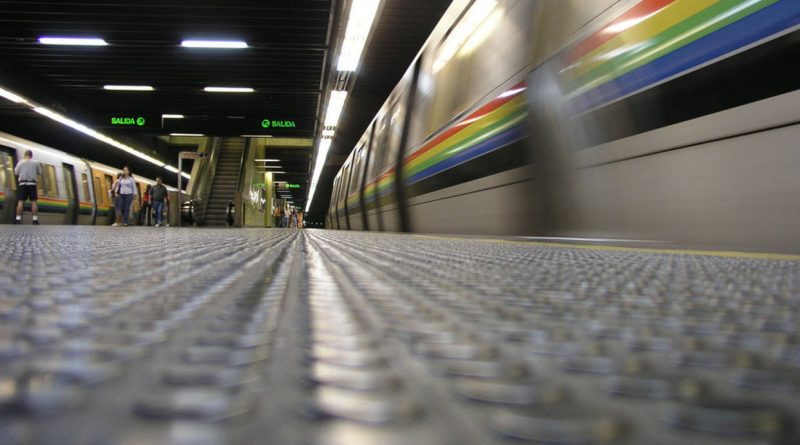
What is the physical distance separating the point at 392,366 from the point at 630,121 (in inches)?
94.1

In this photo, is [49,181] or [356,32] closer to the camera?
[356,32]

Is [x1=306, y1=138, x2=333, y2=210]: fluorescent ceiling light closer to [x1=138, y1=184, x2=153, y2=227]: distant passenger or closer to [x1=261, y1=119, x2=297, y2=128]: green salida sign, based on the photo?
[x1=261, y1=119, x2=297, y2=128]: green salida sign

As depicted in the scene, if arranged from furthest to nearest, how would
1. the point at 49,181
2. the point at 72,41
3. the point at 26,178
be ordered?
the point at 49,181 → the point at 72,41 → the point at 26,178

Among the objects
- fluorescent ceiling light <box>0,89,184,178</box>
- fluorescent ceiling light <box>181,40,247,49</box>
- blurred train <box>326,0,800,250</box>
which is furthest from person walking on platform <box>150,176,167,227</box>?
blurred train <box>326,0,800,250</box>

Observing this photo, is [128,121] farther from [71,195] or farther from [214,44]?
[214,44]

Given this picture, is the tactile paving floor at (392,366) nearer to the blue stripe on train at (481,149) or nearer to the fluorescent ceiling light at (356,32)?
the blue stripe on train at (481,149)

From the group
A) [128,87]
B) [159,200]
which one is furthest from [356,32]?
Answer: [159,200]

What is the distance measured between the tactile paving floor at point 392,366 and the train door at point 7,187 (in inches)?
496

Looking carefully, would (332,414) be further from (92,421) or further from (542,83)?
(542,83)

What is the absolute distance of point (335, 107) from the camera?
1552 cm

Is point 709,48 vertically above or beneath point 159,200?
above

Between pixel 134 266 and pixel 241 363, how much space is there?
0.81 metres

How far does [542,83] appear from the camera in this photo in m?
3.11

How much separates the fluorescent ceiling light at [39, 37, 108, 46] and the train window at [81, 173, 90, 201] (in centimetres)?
497
